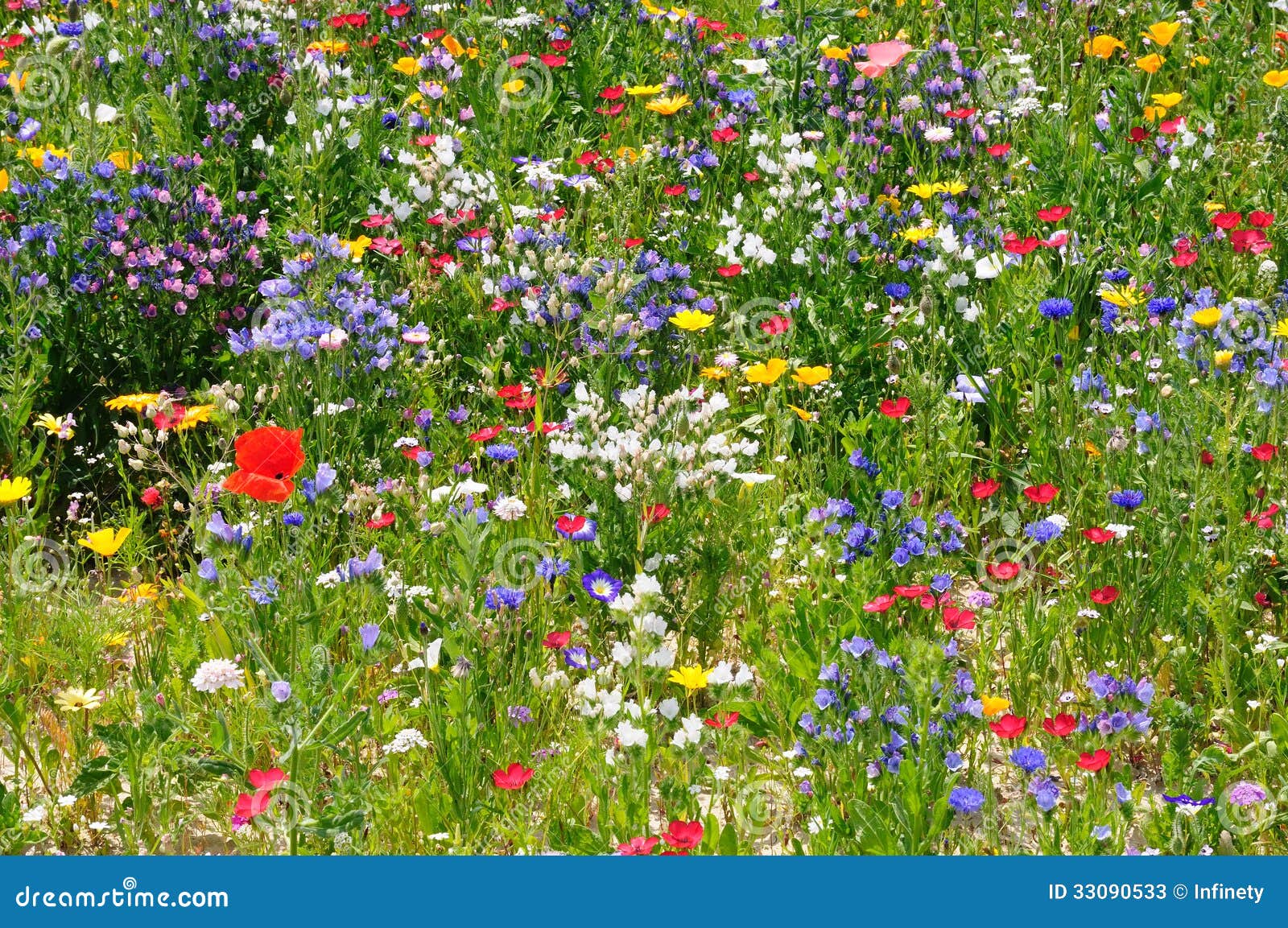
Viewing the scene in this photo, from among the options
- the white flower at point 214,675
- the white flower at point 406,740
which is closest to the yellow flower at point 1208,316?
the white flower at point 406,740

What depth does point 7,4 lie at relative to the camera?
652 centimetres

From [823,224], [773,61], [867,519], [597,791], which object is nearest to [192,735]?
[597,791]

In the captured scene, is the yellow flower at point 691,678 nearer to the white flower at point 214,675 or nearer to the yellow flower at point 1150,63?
the white flower at point 214,675

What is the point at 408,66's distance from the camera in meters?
5.73

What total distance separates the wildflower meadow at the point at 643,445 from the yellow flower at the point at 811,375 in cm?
11

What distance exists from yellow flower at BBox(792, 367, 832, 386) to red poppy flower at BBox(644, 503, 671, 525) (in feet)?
Result: 2.26

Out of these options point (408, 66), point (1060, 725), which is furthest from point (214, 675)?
point (408, 66)

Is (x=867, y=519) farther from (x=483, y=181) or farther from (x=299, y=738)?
(x=483, y=181)

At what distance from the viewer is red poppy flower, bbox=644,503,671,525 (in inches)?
129

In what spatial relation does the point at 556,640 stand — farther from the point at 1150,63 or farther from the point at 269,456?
the point at 1150,63

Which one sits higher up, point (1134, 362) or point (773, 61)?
point (773, 61)

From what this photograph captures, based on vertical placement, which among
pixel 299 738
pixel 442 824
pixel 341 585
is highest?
pixel 341 585

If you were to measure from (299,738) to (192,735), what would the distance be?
2.10ft

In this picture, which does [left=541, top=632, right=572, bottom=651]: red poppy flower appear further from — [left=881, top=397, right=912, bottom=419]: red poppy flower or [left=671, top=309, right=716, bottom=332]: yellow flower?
[left=671, top=309, right=716, bottom=332]: yellow flower
